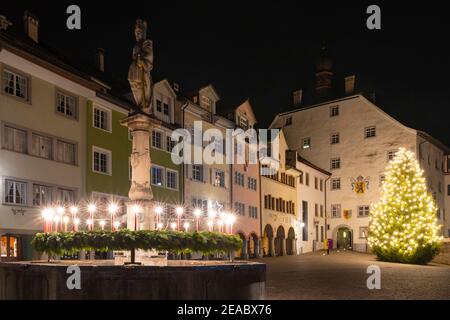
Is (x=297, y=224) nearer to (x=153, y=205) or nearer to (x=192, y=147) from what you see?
(x=192, y=147)

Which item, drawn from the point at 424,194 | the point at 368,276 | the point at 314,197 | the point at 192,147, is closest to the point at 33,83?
the point at 192,147

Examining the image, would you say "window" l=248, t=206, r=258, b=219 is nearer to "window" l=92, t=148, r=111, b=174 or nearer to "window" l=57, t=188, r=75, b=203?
"window" l=92, t=148, r=111, b=174

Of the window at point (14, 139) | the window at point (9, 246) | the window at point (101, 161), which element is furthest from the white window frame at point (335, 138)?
the window at point (9, 246)

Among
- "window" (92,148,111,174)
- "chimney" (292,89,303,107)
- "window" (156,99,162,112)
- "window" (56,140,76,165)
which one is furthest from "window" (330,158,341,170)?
"window" (56,140,76,165)

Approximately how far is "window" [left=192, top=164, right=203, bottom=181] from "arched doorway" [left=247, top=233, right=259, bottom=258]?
29.9 feet

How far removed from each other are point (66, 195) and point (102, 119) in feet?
18.8

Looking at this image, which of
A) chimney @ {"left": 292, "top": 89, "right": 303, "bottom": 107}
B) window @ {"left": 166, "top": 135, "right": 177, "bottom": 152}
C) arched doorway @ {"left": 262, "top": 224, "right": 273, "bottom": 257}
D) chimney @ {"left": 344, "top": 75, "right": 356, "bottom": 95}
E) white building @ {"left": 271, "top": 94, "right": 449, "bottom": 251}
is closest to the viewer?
window @ {"left": 166, "top": 135, "right": 177, "bottom": 152}

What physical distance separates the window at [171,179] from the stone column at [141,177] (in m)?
23.8

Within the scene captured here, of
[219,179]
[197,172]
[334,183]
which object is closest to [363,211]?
[334,183]

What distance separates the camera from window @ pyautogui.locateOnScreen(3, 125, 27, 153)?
88.8 ft

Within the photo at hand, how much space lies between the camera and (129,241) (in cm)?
1339

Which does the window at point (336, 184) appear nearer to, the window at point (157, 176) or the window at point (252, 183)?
the window at point (252, 183)

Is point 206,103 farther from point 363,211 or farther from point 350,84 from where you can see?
point 350,84

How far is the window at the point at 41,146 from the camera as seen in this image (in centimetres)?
2878
